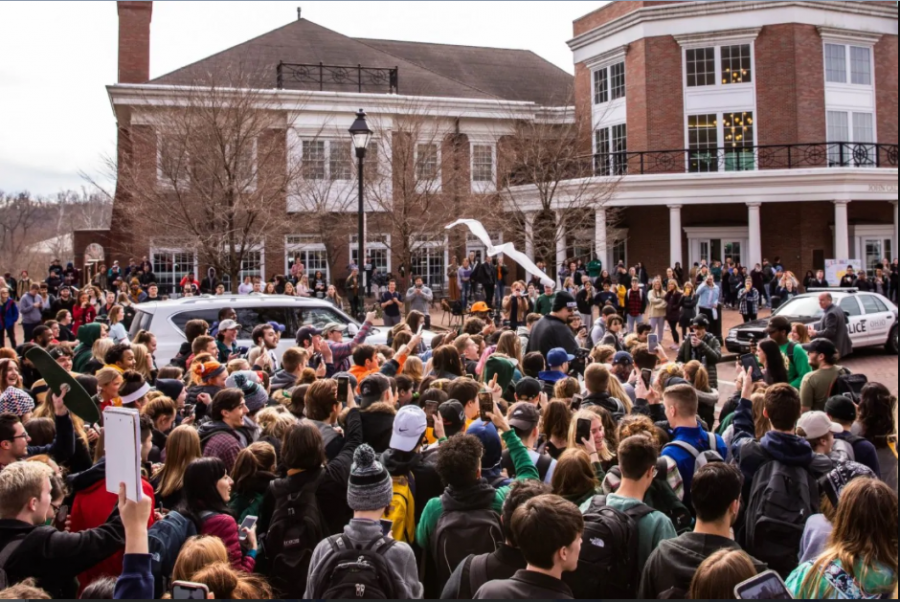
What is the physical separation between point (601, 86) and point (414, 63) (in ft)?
30.3

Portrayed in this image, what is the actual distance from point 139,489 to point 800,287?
106 feet

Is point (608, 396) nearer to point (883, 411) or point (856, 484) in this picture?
point (883, 411)

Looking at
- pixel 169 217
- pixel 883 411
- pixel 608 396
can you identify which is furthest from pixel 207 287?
pixel 883 411

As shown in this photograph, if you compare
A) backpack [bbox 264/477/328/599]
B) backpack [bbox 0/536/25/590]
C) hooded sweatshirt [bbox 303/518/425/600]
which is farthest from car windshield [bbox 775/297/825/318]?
backpack [bbox 0/536/25/590]

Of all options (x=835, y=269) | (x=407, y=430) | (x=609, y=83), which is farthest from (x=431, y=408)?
(x=609, y=83)

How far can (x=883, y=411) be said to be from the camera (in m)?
5.69

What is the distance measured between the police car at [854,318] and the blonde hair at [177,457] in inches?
605

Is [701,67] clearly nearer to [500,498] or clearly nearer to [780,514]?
[780,514]

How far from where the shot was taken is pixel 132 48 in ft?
105

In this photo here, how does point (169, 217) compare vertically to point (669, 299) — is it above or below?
above

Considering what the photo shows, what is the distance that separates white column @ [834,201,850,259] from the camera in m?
30.4

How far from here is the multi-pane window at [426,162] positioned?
30656 mm

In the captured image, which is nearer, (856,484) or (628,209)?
(856,484)

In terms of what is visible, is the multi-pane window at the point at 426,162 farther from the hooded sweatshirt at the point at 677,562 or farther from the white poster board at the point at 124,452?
the white poster board at the point at 124,452
